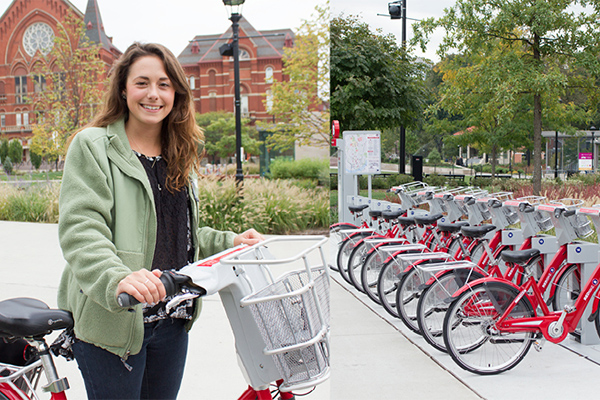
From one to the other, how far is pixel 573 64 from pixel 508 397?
10.2ft

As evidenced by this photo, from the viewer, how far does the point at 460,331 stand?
379 cm

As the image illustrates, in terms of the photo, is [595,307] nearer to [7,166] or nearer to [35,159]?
[35,159]

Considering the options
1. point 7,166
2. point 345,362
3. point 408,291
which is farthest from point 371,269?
point 7,166

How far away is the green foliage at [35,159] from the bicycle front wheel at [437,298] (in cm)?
1045

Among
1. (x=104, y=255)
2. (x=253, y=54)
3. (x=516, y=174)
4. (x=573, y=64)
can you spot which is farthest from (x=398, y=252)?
(x=253, y=54)

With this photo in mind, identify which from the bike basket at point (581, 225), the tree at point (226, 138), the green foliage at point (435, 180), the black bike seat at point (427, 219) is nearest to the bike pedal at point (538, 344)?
the bike basket at point (581, 225)

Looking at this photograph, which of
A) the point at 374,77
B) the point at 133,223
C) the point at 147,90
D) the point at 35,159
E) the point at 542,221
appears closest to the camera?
the point at 133,223

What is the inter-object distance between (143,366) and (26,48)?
12.8 meters

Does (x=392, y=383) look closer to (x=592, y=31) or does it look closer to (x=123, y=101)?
(x=123, y=101)

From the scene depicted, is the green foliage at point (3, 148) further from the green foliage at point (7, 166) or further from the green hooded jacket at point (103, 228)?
the green hooded jacket at point (103, 228)

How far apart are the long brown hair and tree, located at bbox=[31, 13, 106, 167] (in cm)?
1135

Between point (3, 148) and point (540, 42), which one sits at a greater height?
point (540, 42)

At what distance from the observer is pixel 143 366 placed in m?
1.58

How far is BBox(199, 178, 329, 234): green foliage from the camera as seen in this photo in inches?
348
